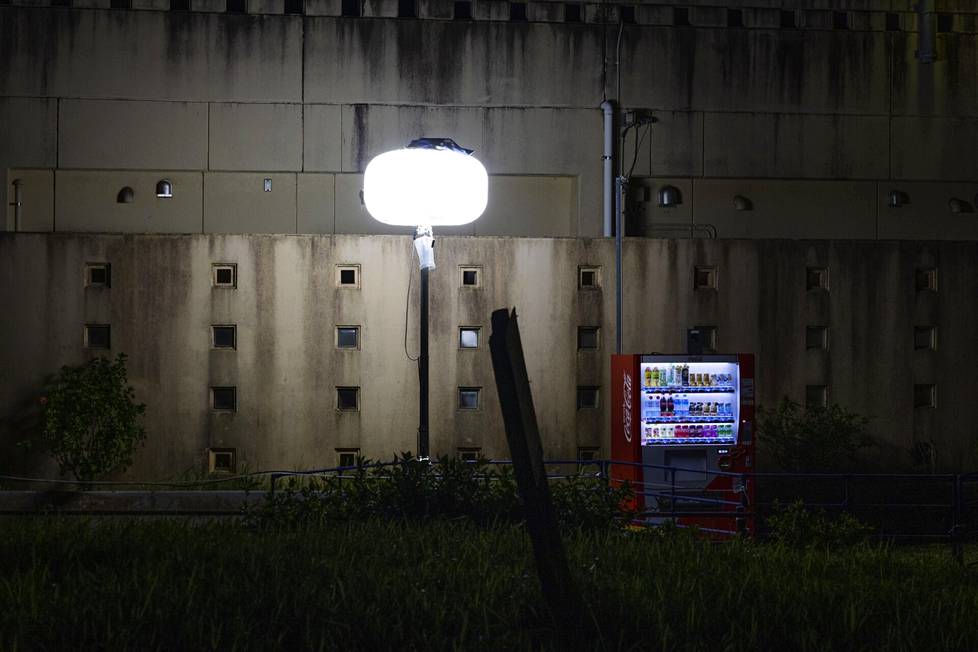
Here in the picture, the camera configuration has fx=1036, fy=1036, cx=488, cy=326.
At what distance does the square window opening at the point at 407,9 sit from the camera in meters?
20.0

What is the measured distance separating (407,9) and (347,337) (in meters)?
6.63

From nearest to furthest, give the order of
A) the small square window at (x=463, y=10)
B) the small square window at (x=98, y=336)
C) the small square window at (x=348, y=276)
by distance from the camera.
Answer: the small square window at (x=98, y=336) → the small square window at (x=348, y=276) → the small square window at (x=463, y=10)

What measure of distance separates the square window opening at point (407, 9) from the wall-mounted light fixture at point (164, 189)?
5.52 metres

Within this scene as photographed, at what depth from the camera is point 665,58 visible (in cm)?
2030

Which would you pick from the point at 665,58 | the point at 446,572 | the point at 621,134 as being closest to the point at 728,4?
the point at 665,58

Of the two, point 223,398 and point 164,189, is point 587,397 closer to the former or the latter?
point 223,398

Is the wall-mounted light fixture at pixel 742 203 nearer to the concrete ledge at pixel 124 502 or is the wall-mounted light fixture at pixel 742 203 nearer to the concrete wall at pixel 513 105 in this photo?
the concrete wall at pixel 513 105

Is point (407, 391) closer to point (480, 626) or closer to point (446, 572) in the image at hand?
point (446, 572)

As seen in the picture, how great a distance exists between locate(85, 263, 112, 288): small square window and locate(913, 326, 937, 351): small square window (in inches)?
569

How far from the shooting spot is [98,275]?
18094 mm

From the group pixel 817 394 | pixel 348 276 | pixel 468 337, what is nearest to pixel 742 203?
pixel 817 394

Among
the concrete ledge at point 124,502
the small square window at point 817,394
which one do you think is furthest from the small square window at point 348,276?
the small square window at point 817,394

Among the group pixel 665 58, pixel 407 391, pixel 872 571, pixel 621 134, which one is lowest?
pixel 872 571

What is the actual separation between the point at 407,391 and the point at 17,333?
6.76 metres
